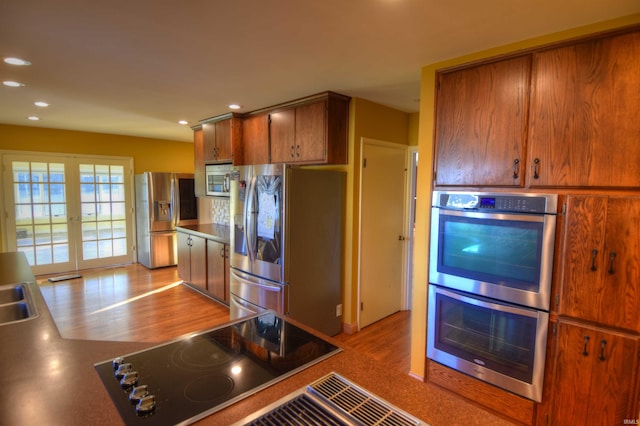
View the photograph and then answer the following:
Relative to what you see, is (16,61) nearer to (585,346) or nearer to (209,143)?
(209,143)

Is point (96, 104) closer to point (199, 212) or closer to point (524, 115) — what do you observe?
point (199, 212)

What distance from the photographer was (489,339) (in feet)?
6.82

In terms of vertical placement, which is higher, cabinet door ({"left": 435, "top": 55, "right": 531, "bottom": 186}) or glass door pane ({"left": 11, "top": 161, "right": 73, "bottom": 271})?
cabinet door ({"left": 435, "top": 55, "right": 531, "bottom": 186})

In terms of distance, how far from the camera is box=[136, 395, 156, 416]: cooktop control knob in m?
0.88

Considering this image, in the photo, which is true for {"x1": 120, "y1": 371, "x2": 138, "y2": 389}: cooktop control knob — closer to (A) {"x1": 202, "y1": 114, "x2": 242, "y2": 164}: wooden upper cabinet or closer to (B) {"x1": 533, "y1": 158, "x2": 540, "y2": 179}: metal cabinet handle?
(B) {"x1": 533, "y1": 158, "x2": 540, "y2": 179}: metal cabinet handle

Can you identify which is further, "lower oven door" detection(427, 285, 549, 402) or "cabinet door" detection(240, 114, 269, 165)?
"cabinet door" detection(240, 114, 269, 165)

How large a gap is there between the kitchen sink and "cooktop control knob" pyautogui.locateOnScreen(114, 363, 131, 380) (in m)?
0.83

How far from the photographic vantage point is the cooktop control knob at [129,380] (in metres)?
0.99

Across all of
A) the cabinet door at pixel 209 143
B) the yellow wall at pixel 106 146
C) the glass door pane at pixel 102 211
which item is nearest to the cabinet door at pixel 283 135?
the cabinet door at pixel 209 143

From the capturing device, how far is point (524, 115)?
1.93 meters

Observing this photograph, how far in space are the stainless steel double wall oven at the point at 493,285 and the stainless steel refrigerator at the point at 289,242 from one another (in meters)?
1.15

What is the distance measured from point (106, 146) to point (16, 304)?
470 cm

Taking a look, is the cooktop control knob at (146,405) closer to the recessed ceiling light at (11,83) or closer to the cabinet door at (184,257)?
the recessed ceiling light at (11,83)

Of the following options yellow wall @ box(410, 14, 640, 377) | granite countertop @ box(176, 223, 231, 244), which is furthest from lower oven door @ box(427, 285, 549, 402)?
granite countertop @ box(176, 223, 231, 244)
